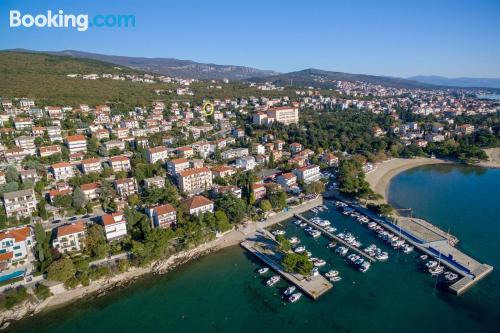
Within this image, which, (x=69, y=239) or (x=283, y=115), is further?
(x=283, y=115)

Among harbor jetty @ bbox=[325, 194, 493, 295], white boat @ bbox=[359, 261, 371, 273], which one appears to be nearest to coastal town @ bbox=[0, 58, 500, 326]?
harbor jetty @ bbox=[325, 194, 493, 295]

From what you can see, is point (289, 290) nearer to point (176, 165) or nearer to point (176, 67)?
point (176, 165)

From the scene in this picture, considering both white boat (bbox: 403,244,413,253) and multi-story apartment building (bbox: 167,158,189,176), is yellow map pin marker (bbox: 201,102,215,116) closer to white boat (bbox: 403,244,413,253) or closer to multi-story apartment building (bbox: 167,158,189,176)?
multi-story apartment building (bbox: 167,158,189,176)

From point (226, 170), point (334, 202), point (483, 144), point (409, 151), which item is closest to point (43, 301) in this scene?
point (226, 170)

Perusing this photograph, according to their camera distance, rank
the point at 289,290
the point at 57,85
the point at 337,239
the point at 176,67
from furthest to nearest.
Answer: the point at 176,67 → the point at 57,85 → the point at 337,239 → the point at 289,290

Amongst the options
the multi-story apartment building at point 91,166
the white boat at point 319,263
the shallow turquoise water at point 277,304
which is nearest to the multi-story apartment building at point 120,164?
the multi-story apartment building at point 91,166

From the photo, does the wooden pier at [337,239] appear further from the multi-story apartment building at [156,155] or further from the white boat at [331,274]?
the multi-story apartment building at [156,155]

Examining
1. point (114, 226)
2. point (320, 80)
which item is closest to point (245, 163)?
point (114, 226)
